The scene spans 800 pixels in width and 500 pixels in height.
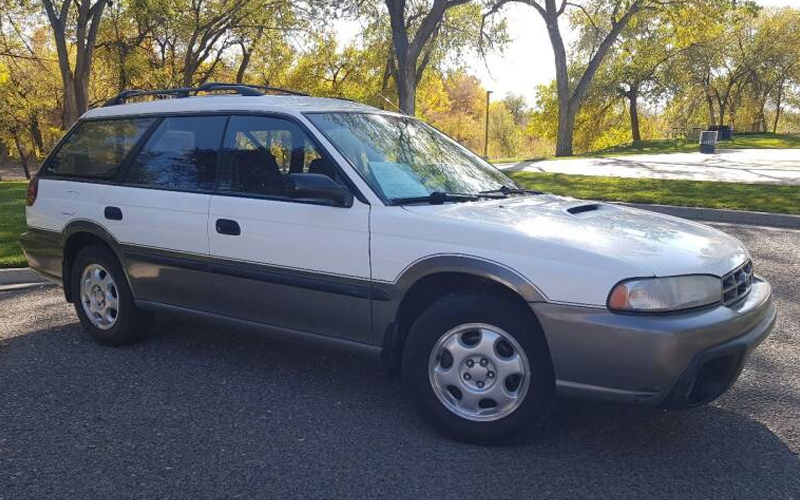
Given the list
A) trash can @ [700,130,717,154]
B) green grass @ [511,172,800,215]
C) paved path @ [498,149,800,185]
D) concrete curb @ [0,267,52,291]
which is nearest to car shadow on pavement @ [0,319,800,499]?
concrete curb @ [0,267,52,291]

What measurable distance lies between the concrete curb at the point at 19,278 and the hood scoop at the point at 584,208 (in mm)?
5762

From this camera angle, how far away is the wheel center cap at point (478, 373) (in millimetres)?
3342

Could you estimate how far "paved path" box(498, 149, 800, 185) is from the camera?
53.0 ft

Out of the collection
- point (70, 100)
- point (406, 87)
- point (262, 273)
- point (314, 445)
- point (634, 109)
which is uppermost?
point (634, 109)

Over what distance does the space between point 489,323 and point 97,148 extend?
3.48 metres

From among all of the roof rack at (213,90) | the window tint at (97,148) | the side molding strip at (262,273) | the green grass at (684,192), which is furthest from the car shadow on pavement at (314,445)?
the green grass at (684,192)

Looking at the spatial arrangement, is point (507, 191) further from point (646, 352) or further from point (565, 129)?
point (565, 129)

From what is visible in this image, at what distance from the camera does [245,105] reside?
14.6 ft

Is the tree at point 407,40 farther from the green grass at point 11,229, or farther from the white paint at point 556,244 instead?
the white paint at point 556,244

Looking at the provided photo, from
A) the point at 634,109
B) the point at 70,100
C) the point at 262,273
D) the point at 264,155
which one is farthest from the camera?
the point at 634,109

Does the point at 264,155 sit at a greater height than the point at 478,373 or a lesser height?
greater

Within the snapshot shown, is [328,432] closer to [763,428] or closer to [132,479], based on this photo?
[132,479]

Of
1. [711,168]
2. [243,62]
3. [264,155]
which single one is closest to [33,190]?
[264,155]

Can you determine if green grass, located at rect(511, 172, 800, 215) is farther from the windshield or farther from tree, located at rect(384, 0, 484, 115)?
the windshield
